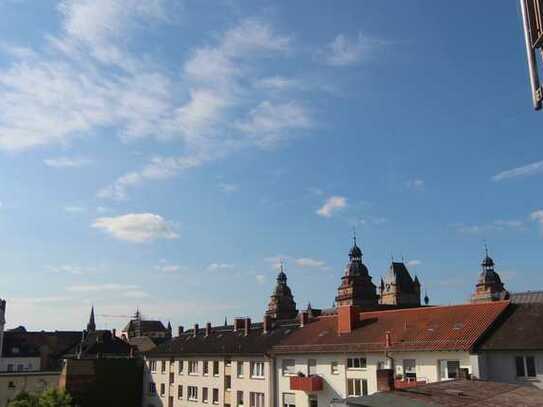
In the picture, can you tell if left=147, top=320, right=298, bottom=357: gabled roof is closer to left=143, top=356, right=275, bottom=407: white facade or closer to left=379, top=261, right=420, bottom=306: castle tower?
left=143, top=356, right=275, bottom=407: white facade

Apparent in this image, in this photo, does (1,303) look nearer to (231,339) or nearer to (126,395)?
(126,395)

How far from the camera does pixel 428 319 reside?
3844 cm

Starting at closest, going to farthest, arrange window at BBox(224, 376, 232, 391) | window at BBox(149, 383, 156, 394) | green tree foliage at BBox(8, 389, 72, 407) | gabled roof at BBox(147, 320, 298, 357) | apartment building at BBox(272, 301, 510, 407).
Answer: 1. apartment building at BBox(272, 301, 510, 407)
2. green tree foliage at BBox(8, 389, 72, 407)
3. gabled roof at BBox(147, 320, 298, 357)
4. window at BBox(224, 376, 232, 391)
5. window at BBox(149, 383, 156, 394)

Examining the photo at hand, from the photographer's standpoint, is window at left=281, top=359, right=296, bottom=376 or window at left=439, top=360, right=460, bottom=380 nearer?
window at left=439, top=360, right=460, bottom=380

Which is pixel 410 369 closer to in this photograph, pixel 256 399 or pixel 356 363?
pixel 356 363

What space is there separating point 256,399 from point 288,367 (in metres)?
4.63

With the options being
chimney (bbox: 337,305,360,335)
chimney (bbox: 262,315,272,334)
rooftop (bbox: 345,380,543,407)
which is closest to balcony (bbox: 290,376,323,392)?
chimney (bbox: 337,305,360,335)

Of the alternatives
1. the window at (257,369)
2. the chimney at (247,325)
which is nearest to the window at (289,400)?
the window at (257,369)

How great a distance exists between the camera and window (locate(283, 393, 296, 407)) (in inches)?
1676

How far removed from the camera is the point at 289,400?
141 feet

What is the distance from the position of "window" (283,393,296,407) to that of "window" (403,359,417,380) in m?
10.3

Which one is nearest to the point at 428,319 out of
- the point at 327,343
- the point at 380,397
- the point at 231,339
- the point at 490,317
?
the point at 490,317

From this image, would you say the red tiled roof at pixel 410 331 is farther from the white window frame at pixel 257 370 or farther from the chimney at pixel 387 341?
the white window frame at pixel 257 370

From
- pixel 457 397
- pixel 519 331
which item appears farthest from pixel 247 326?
pixel 457 397
